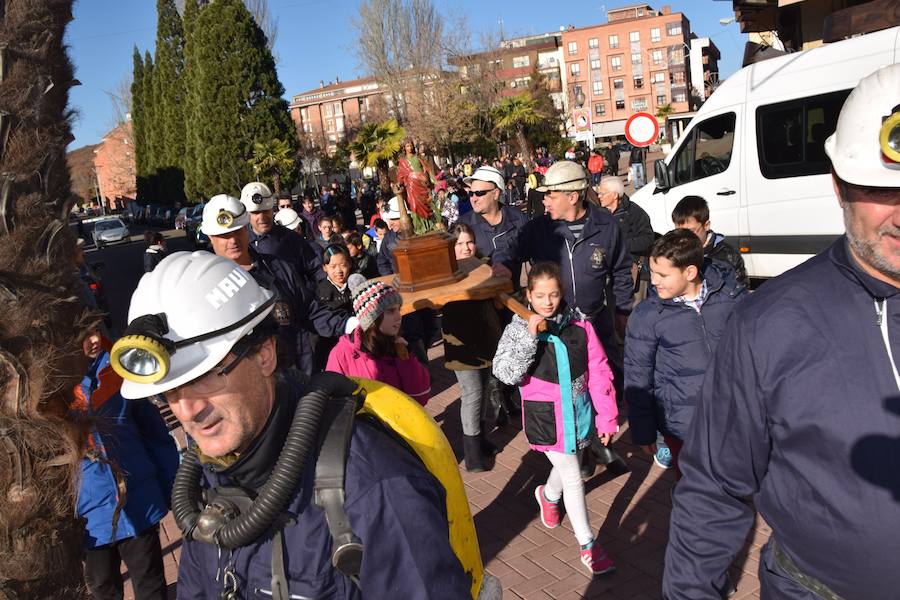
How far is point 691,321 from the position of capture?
3.81 meters

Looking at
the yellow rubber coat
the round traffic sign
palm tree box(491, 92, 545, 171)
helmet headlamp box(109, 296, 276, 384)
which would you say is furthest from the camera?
palm tree box(491, 92, 545, 171)

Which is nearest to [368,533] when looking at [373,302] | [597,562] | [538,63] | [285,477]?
[285,477]

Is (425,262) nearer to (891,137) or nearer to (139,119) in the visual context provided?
(891,137)

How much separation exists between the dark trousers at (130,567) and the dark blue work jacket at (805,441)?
8.27ft

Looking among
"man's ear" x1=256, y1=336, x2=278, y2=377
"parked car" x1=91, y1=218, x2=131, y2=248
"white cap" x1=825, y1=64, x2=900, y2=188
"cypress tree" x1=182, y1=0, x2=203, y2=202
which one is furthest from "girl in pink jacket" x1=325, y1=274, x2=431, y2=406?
"parked car" x1=91, y1=218, x2=131, y2=248

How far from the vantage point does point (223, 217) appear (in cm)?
475

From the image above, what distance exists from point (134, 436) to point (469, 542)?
7.39ft

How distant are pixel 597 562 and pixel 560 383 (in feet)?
3.33

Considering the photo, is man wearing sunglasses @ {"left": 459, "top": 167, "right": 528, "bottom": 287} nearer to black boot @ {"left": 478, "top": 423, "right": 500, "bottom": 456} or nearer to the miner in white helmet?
black boot @ {"left": 478, "top": 423, "right": 500, "bottom": 456}

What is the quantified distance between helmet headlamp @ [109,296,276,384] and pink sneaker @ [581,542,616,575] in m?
3.09

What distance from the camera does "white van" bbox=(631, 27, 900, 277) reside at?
303 inches

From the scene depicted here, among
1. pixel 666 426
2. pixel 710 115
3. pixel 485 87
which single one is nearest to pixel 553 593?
pixel 666 426

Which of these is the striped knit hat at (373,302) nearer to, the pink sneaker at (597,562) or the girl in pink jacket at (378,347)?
the girl in pink jacket at (378,347)

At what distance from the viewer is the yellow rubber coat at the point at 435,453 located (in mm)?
1708
